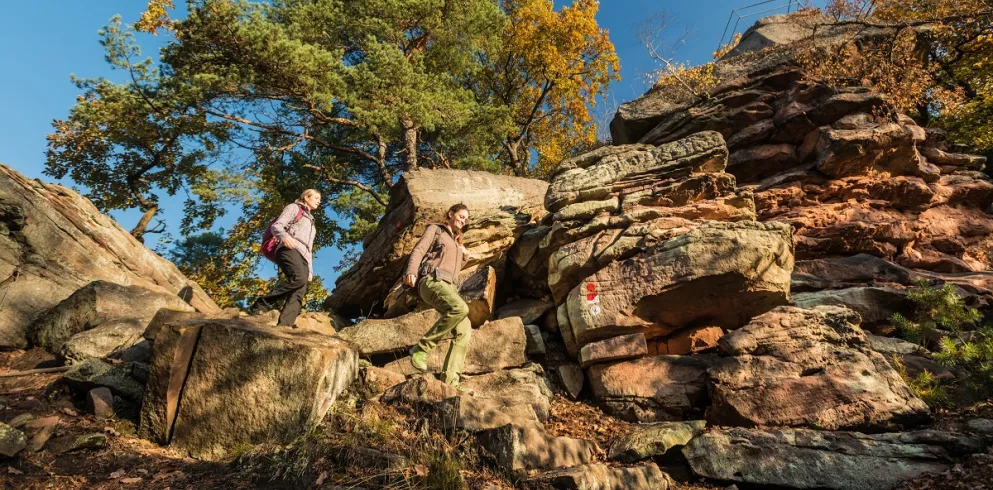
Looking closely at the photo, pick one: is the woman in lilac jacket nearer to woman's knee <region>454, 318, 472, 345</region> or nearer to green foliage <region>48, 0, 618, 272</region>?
woman's knee <region>454, 318, 472, 345</region>

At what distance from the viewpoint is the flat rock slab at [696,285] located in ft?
21.9

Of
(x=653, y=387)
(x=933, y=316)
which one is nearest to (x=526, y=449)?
(x=653, y=387)

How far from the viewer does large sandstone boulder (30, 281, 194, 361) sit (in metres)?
6.45

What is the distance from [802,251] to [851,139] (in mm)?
3104

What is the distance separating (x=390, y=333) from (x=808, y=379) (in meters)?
6.12

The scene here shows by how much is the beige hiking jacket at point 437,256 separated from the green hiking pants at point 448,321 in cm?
14

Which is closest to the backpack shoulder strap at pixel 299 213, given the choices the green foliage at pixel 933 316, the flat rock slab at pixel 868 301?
the flat rock slab at pixel 868 301

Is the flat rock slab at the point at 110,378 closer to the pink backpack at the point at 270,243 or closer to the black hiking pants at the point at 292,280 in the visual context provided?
the black hiking pants at the point at 292,280

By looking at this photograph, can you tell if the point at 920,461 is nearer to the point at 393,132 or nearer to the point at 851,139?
the point at 851,139

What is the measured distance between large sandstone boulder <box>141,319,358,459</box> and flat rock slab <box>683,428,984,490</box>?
405cm

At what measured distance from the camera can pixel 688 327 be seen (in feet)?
23.5

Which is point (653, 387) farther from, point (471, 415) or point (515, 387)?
point (471, 415)

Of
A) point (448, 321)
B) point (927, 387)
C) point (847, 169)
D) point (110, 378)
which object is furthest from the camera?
point (847, 169)

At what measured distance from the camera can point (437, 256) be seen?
6.10 metres
